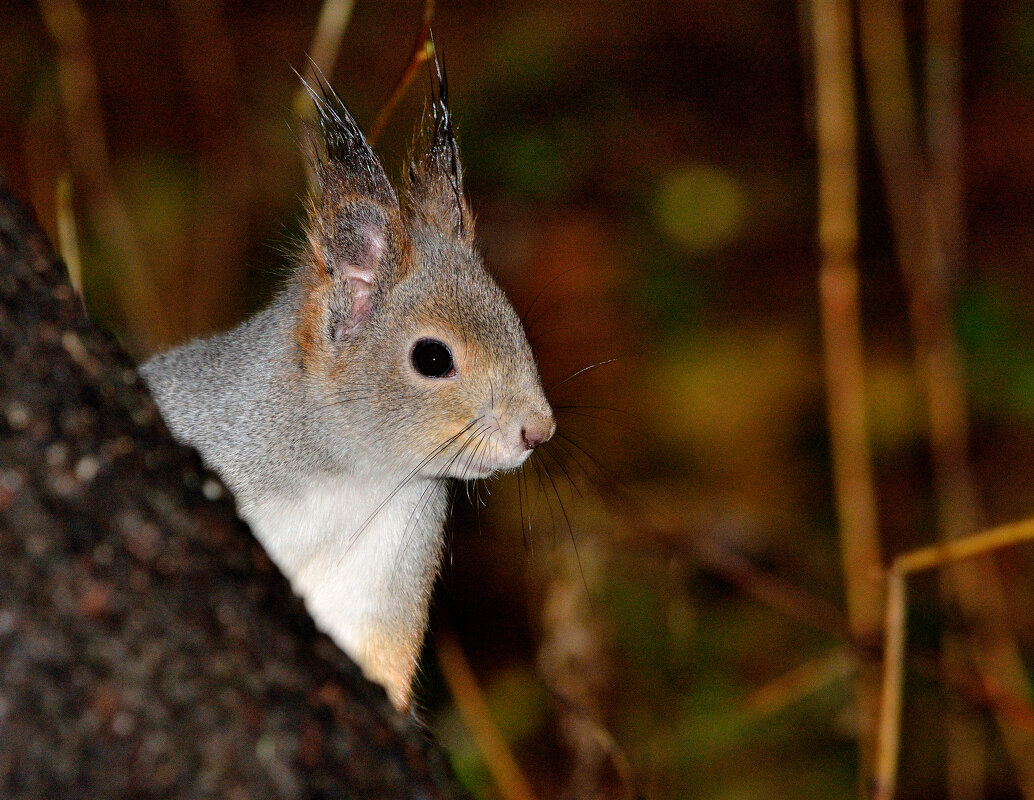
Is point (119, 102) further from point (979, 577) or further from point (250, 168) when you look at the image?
point (979, 577)

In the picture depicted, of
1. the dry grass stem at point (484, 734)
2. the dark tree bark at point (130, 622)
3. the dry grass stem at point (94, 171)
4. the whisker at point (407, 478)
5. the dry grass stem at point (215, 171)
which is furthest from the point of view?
the dry grass stem at point (215, 171)

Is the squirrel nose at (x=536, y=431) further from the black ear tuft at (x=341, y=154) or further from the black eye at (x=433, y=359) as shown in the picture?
the black ear tuft at (x=341, y=154)

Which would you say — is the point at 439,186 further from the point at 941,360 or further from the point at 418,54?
the point at 941,360

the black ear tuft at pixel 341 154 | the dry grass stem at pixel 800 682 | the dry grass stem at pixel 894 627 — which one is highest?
the black ear tuft at pixel 341 154

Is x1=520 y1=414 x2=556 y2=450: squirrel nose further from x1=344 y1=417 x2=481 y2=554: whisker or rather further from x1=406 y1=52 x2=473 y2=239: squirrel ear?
x1=406 y1=52 x2=473 y2=239: squirrel ear

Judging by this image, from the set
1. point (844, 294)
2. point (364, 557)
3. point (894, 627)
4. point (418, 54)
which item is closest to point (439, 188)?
point (418, 54)

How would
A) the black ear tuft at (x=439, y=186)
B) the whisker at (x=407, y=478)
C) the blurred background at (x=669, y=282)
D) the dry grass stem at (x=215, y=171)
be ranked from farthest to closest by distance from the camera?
the dry grass stem at (x=215, y=171)
the blurred background at (x=669, y=282)
the black ear tuft at (x=439, y=186)
the whisker at (x=407, y=478)

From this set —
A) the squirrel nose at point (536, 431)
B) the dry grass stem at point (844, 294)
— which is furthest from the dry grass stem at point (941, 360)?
the squirrel nose at point (536, 431)
